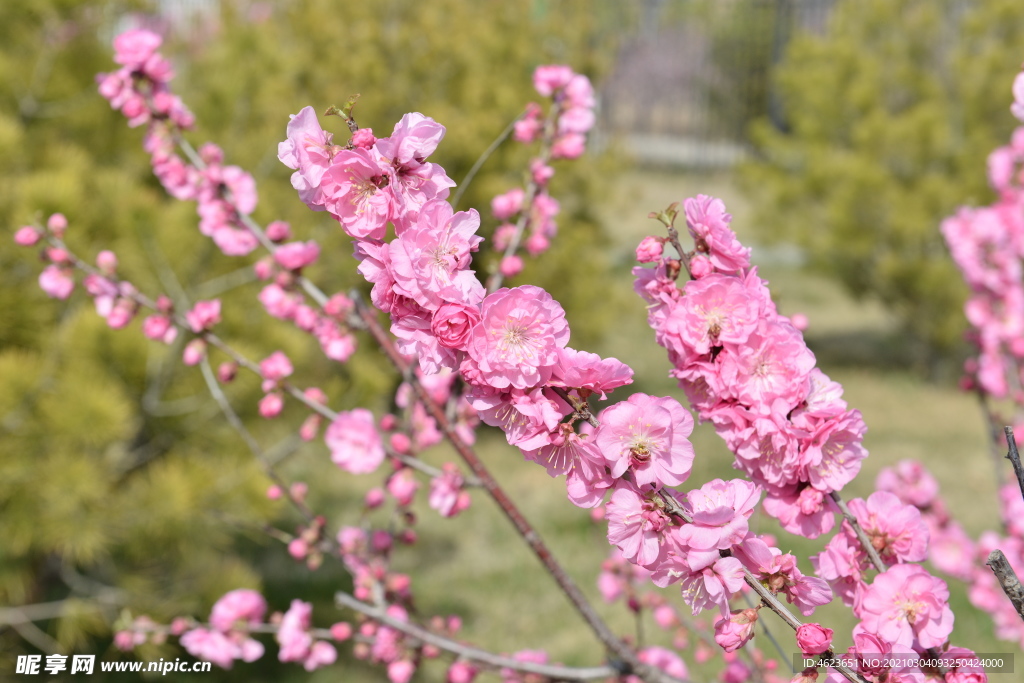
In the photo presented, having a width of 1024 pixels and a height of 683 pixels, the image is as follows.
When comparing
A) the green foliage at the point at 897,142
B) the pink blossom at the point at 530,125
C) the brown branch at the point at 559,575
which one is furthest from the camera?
the green foliage at the point at 897,142

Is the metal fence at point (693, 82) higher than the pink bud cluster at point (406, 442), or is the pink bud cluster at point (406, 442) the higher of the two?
the metal fence at point (693, 82)

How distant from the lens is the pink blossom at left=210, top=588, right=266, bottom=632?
1.69 m

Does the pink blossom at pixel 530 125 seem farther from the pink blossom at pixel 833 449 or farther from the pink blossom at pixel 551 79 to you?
the pink blossom at pixel 833 449

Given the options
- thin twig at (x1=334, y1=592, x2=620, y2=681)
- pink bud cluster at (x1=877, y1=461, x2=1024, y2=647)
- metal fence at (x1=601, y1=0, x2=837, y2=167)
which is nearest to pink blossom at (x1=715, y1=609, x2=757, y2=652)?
thin twig at (x1=334, y1=592, x2=620, y2=681)

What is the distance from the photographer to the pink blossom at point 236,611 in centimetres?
169

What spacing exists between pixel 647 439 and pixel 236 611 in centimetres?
127

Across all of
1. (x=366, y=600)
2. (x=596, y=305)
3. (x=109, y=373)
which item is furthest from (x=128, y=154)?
(x=596, y=305)

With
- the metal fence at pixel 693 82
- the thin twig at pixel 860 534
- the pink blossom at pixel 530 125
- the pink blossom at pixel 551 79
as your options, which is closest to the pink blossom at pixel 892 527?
the thin twig at pixel 860 534

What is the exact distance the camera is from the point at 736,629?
84 centimetres

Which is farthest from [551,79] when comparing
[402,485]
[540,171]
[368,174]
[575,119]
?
[368,174]

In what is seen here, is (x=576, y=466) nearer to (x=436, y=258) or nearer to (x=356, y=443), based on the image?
(x=436, y=258)

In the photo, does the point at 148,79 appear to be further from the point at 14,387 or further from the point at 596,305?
the point at 596,305

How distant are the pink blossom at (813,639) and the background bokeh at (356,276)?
17.2 inches

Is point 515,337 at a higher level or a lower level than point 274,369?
lower
